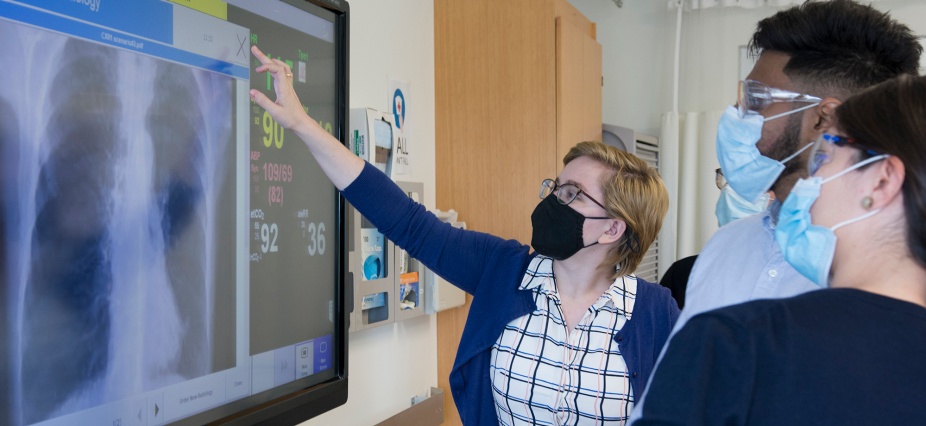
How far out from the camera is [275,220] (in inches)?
45.6

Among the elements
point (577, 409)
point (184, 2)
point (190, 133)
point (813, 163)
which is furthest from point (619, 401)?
point (184, 2)

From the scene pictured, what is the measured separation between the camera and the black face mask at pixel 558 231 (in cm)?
168

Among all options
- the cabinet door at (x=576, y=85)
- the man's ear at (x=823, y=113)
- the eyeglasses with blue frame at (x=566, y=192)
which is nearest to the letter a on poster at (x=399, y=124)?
the cabinet door at (x=576, y=85)

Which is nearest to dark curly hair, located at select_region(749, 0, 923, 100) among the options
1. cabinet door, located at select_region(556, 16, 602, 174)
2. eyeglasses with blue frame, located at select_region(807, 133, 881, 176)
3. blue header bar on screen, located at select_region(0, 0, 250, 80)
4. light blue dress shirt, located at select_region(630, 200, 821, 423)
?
light blue dress shirt, located at select_region(630, 200, 821, 423)

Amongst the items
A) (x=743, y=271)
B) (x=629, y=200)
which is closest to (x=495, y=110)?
(x=629, y=200)

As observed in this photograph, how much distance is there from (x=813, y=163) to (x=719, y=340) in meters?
0.30

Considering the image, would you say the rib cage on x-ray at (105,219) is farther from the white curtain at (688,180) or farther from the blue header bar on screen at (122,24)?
the white curtain at (688,180)

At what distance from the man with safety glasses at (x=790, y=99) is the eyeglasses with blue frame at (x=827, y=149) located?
0.29 metres

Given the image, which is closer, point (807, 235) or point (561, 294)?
point (807, 235)

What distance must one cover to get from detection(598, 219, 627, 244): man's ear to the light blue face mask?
801 mm

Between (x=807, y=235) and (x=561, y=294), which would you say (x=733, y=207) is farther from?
(x=807, y=235)

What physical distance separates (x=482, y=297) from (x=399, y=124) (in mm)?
847

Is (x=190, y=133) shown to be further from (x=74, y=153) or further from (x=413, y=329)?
(x=413, y=329)

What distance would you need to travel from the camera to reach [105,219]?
882 mm
